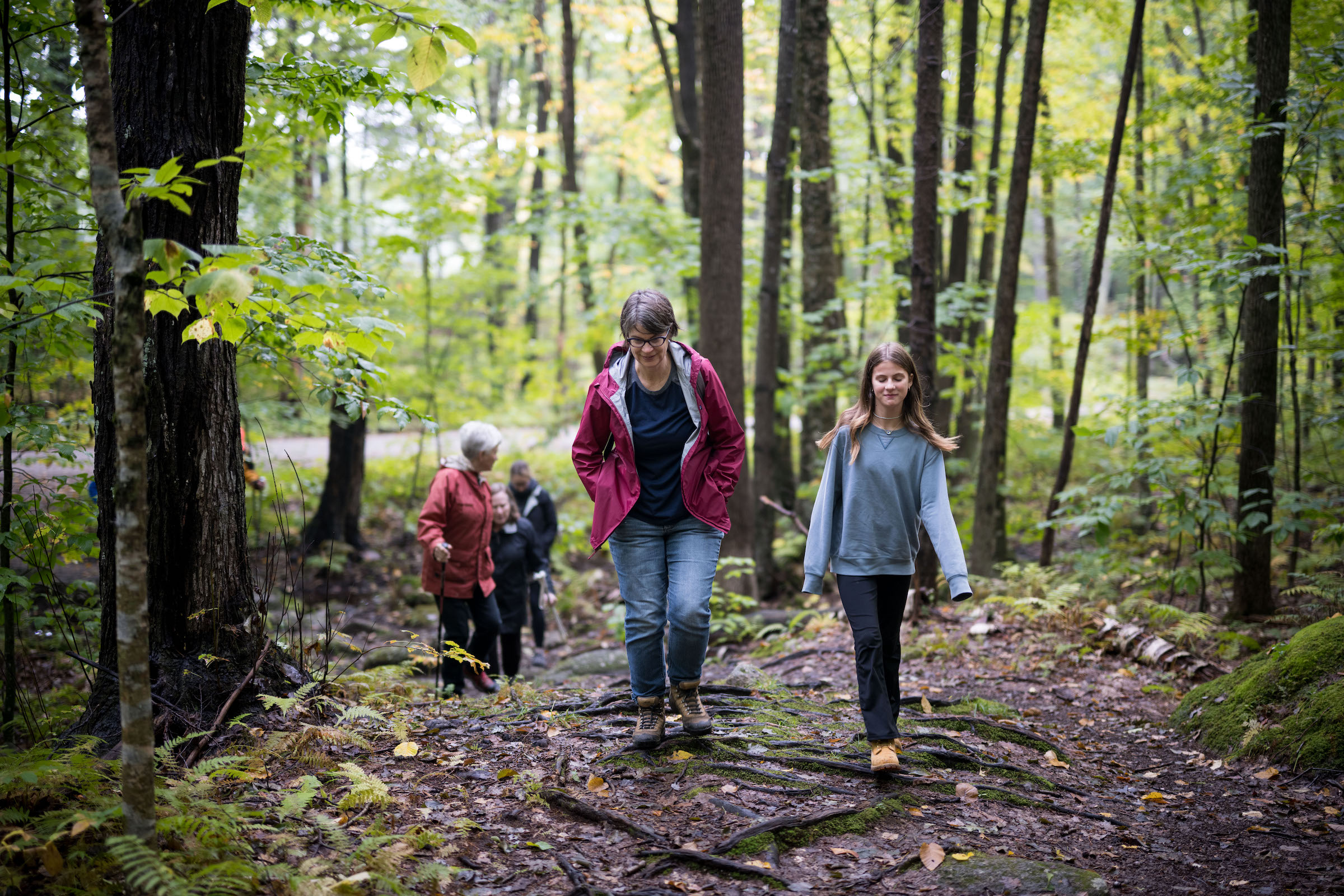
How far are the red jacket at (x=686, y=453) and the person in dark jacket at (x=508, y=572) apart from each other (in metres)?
3.75

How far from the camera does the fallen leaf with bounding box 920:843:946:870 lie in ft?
10.6

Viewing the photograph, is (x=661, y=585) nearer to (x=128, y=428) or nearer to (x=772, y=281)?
(x=128, y=428)

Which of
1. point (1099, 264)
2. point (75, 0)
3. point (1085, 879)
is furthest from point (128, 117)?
point (1099, 264)

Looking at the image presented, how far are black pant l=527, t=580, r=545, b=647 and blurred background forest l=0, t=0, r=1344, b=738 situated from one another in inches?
49.2

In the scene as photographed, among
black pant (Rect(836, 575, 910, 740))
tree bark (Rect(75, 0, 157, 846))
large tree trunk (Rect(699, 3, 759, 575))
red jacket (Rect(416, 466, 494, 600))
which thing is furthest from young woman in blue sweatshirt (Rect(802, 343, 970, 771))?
large tree trunk (Rect(699, 3, 759, 575))

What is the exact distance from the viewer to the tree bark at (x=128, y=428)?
2387mm

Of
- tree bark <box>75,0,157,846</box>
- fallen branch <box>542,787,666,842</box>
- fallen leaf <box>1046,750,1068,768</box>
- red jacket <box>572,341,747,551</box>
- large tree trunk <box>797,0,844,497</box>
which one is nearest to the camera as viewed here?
tree bark <box>75,0,157,846</box>

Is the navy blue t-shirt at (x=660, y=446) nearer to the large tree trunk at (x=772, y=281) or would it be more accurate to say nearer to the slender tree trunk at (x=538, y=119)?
the large tree trunk at (x=772, y=281)

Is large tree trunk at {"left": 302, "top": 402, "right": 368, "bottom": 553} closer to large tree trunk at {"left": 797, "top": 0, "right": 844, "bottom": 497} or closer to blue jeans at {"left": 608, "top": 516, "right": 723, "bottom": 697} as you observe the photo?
large tree trunk at {"left": 797, "top": 0, "right": 844, "bottom": 497}

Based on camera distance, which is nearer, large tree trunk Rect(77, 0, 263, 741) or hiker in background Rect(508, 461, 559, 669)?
large tree trunk Rect(77, 0, 263, 741)

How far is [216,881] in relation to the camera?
2502 mm

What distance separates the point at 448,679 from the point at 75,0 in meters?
5.48

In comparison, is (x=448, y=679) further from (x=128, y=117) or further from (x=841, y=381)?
(x=841, y=381)

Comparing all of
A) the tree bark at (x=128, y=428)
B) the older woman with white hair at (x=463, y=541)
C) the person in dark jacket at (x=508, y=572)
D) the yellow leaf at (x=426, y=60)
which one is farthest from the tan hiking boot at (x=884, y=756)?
the person in dark jacket at (x=508, y=572)
